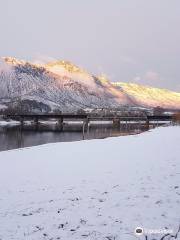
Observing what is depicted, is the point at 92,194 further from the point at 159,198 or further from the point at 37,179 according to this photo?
the point at 37,179

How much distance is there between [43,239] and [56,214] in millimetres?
1964

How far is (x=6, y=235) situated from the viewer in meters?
9.73

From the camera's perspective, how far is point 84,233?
940 centimetres

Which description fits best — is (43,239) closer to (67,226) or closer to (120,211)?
(67,226)

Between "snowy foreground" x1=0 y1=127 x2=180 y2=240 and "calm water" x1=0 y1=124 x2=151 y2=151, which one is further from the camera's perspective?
"calm water" x1=0 y1=124 x2=151 y2=151

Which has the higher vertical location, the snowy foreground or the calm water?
the snowy foreground

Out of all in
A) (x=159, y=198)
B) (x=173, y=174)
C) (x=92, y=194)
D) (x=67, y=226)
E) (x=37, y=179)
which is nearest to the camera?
(x=67, y=226)

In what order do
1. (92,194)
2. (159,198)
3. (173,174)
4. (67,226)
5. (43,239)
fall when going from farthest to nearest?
1. (173,174)
2. (92,194)
3. (159,198)
4. (67,226)
5. (43,239)

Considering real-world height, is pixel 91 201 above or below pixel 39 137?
above

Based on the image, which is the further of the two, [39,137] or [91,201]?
[39,137]

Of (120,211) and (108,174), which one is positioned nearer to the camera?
(120,211)

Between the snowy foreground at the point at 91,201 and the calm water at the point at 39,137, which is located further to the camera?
the calm water at the point at 39,137

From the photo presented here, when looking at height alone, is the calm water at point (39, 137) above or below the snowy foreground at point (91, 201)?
below

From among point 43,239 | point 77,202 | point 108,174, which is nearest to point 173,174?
point 108,174
